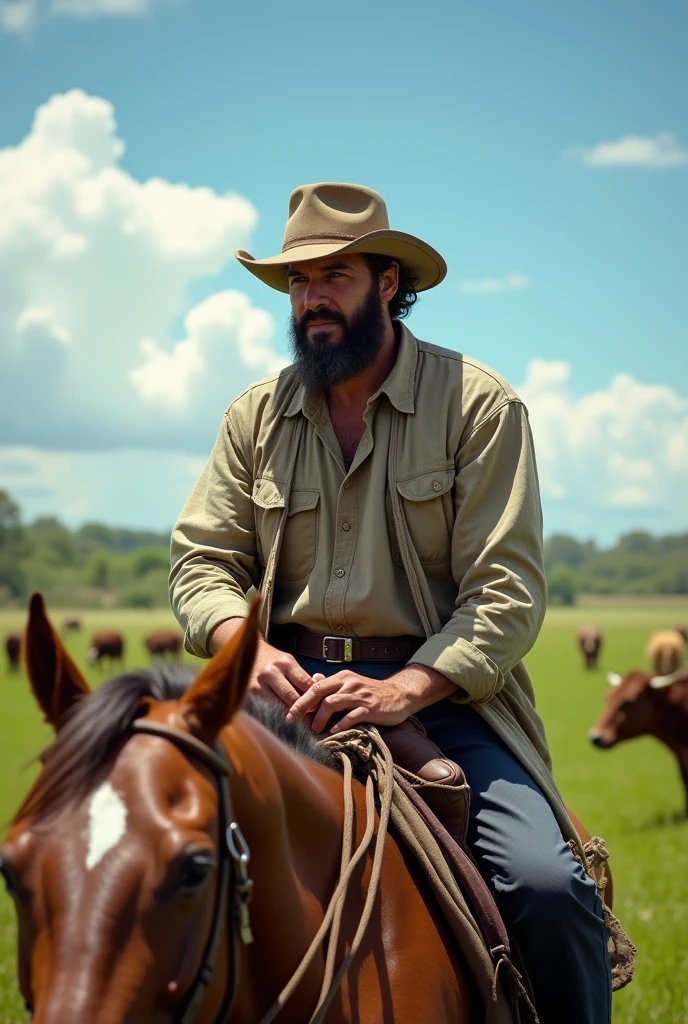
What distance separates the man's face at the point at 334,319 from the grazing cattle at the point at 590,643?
5723 centimetres

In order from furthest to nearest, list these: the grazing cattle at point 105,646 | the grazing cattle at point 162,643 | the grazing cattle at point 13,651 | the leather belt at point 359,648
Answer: the grazing cattle at point 162,643 → the grazing cattle at point 13,651 → the grazing cattle at point 105,646 → the leather belt at point 359,648

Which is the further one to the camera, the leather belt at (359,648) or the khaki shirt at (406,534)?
the leather belt at (359,648)

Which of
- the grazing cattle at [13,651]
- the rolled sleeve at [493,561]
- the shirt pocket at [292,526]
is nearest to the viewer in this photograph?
the rolled sleeve at [493,561]

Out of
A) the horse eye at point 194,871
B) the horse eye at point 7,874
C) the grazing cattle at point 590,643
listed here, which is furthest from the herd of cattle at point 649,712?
the grazing cattle at point 590,643

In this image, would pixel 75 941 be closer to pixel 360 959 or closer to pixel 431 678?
pixel 360 959

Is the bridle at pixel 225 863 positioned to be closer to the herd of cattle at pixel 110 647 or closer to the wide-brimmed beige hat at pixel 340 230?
the wide-brimmed beige hat at pixel 340 230

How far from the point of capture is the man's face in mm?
4375

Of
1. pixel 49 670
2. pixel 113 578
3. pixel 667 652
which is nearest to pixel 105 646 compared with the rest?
pixel 667 652

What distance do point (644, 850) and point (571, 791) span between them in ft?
23.1

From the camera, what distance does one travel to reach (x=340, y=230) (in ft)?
14.7

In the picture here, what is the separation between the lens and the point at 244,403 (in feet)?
15.4

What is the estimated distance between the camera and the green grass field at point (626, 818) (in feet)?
23.6

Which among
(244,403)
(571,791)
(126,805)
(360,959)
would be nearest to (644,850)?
(571,791)

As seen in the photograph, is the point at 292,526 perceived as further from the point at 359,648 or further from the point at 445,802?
the point at 445,802
